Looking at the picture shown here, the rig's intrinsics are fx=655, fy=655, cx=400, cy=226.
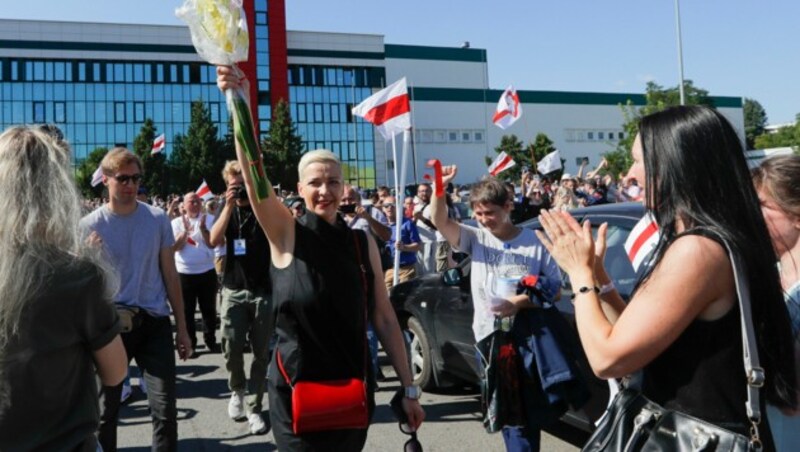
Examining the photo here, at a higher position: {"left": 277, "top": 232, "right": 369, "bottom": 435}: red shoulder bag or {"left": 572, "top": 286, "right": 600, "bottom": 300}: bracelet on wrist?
{"left": 572, "top": 286, "right": 600, "bottom": 300}: bracelet on wrist

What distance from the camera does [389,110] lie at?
30.9ft

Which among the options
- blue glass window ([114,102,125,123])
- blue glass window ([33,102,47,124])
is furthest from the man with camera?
blue glass window ([114,102,125,123])

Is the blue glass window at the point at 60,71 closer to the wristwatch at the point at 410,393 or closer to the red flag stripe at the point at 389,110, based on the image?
the red flag stripe at the point at 389,110

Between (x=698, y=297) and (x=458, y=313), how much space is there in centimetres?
403

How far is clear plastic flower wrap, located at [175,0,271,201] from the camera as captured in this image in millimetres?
2270

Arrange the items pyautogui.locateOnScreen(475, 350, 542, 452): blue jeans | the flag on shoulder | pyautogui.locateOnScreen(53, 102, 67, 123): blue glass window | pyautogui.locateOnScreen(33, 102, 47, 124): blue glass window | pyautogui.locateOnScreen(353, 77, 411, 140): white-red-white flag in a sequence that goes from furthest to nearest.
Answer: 1. pyautogui.locateOnScreen(53, 102, 67, 123): blue glass window
2. pyautogui.locateOnScreen(33, 102, 47, 124): blue glass window
3. the flag on shoulder
4. pyautogui.locateOnScreen(353, 77, 411, 140): white-red-white flag
5. pyautogui.locateOnScreen(475, 350, 542, 452): blue jeans

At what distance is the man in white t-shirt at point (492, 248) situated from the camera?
4.04 m

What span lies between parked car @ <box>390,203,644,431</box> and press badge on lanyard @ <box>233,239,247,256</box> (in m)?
1.73

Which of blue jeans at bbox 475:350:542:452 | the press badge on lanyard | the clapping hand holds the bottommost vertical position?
blue jeans at bbox 475:350:542:452

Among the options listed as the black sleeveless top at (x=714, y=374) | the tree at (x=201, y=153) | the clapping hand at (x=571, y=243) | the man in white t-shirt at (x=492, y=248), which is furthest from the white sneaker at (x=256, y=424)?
the tree at (x=201, y=153)

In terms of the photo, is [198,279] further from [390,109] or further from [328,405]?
[328,405]

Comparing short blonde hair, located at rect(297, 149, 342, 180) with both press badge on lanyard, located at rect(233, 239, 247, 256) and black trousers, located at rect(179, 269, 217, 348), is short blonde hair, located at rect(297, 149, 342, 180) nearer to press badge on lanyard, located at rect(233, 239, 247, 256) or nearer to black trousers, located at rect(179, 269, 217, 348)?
press badge on lanyard, located at rect(233, 239, 247, 256)

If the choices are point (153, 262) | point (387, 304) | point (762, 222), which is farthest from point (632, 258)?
point (153, 262)

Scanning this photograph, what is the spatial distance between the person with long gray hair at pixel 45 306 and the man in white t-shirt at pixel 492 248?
7.82ft
